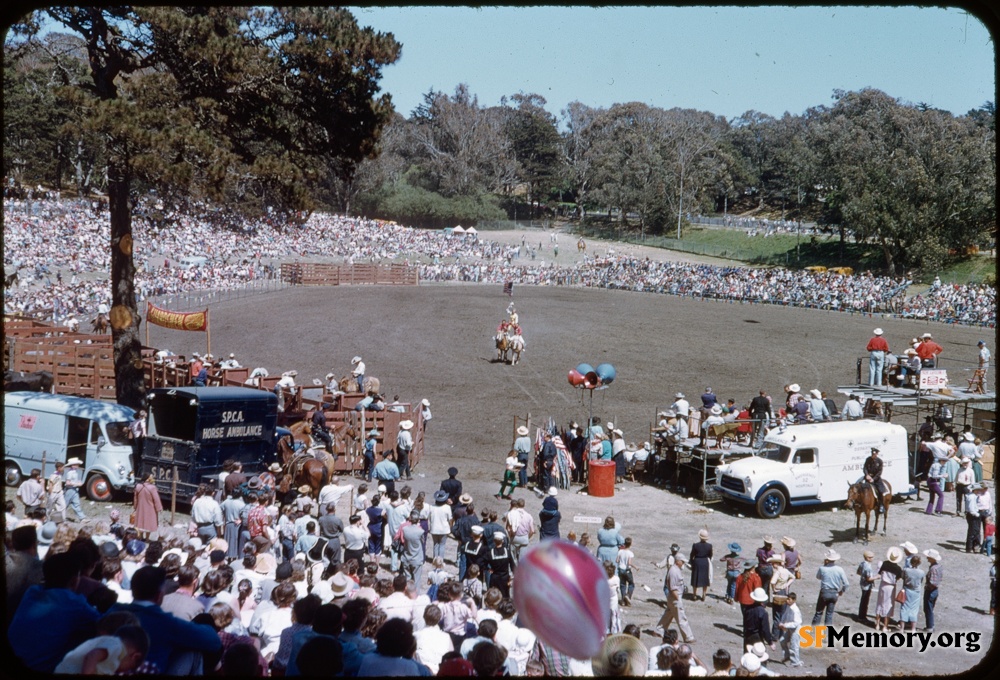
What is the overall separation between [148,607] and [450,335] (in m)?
31.5

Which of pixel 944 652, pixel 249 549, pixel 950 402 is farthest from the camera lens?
pixel 950 402

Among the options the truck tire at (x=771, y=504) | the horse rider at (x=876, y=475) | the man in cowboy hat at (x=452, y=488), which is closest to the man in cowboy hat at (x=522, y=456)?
the man in cowboy hat at (x=452, y=488)

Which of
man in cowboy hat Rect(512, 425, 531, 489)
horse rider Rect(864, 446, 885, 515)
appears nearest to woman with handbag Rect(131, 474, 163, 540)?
man in cowboy hat Rect(512, 425, 531, 489)

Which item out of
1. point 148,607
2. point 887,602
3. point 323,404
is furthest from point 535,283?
point 148,607

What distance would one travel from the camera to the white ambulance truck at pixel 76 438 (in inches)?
622

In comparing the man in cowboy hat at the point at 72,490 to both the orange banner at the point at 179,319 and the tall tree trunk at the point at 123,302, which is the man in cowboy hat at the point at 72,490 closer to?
the tall tree trunk at the point at 123,302

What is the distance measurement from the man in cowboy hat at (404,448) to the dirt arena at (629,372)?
42cm

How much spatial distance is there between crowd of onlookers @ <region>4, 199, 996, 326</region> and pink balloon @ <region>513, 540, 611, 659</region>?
30834 mm

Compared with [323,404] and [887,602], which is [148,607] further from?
[323,404]

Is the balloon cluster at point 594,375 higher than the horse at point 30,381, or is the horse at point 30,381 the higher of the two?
the balloon cluster at point 594,375

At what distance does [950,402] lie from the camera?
65.4 feet

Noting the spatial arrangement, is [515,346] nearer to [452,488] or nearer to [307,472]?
[307,472]

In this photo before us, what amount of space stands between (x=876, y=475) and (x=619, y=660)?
488 inches

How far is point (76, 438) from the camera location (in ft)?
52.1
